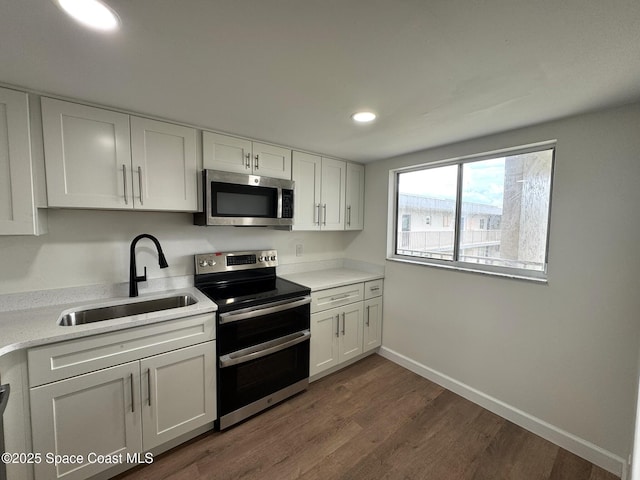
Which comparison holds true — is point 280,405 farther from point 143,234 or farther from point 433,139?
point 433,139

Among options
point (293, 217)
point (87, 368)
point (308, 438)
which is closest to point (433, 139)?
point (293, 217)

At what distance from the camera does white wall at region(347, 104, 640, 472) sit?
1.56 metres

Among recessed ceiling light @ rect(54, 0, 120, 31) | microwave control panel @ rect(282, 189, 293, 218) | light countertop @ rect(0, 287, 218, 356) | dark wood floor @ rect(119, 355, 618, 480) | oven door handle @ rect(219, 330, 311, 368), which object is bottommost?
dark wood floor @ rect(119, 355, 618, 480)

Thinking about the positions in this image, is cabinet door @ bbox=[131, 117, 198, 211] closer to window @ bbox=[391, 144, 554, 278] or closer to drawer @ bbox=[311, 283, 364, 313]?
drawer @ bbox=[311, 283, 364, 313]

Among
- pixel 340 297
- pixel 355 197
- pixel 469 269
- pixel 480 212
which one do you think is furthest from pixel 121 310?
pixel 480 212

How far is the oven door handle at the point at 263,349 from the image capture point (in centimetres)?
182

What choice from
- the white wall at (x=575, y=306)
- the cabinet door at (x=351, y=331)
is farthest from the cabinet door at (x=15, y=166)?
the white wall at (x=575, y=306)

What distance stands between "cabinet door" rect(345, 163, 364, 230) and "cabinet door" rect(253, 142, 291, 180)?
831mm

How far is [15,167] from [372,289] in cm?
278

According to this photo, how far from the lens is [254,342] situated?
6.46 feet

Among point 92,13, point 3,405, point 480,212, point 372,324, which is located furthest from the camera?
point 372,324

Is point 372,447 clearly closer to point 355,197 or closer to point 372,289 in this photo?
point 372,289

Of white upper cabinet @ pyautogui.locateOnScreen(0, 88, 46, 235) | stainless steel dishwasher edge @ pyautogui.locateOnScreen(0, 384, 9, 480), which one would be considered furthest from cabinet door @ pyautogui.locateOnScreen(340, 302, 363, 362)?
white upper cabinet @ pyautogui.locateOnScreen(0, 88, 46, 235)

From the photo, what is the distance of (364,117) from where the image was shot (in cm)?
176
